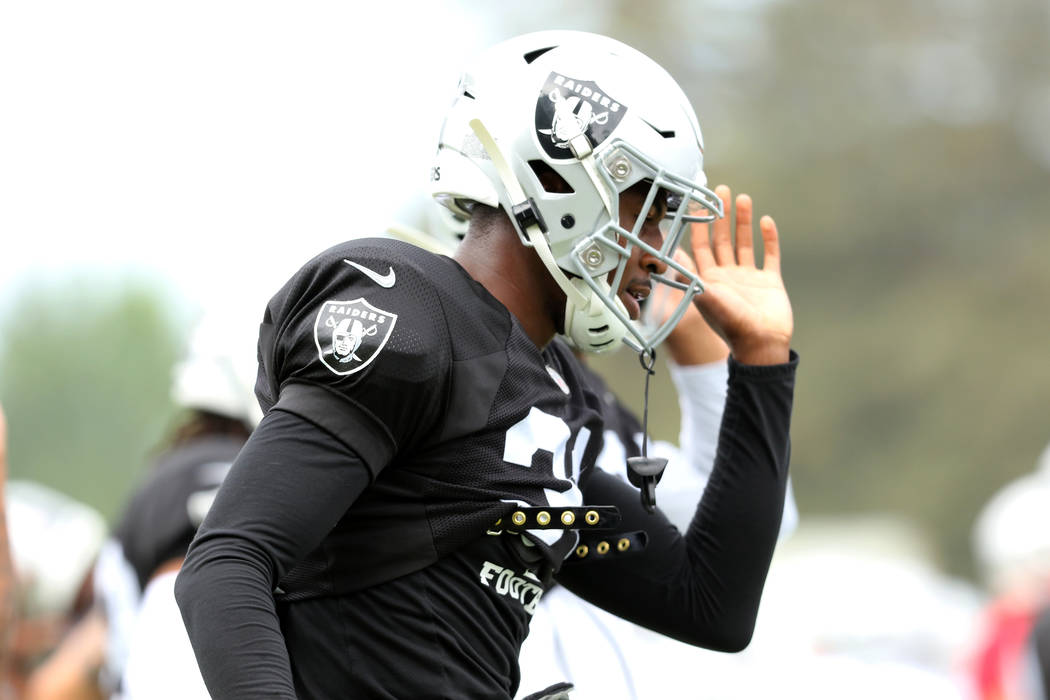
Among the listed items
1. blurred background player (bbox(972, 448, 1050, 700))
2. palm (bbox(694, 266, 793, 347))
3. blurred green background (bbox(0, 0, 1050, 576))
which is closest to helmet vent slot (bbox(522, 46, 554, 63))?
palm (bbox(694, 266, 793, 347))

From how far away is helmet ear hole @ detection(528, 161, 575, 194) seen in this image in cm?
276

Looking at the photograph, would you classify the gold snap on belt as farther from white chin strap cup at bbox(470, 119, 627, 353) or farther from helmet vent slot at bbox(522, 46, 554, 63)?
helmet vent slot at bbox(522, 46, 554, 63)

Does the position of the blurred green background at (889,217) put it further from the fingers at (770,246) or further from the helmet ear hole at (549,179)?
the helmet ear hole at (549,179)

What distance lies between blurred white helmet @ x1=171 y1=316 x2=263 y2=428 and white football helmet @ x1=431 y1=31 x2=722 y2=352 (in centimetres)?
227

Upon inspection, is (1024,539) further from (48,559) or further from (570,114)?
(570,114)

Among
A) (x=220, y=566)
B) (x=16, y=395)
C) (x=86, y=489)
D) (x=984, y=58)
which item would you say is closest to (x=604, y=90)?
(x=220, y=566)

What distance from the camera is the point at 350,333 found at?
236cm

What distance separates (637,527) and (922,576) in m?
13.7

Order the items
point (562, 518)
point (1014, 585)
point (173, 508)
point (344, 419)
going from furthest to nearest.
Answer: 1. point (1014, 585)
2. point (173, 508)
3. point (562, 518)
4. point (344, 419)

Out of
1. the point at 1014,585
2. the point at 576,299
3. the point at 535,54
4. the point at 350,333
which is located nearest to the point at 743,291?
the point at 576,299

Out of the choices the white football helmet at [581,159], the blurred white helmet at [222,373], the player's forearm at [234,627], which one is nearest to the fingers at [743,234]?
the white football helmet at [581,159]

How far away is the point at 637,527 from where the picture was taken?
3.10 metres

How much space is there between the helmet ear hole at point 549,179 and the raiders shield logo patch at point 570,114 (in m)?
0.03

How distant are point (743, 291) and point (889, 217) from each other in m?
24.3
